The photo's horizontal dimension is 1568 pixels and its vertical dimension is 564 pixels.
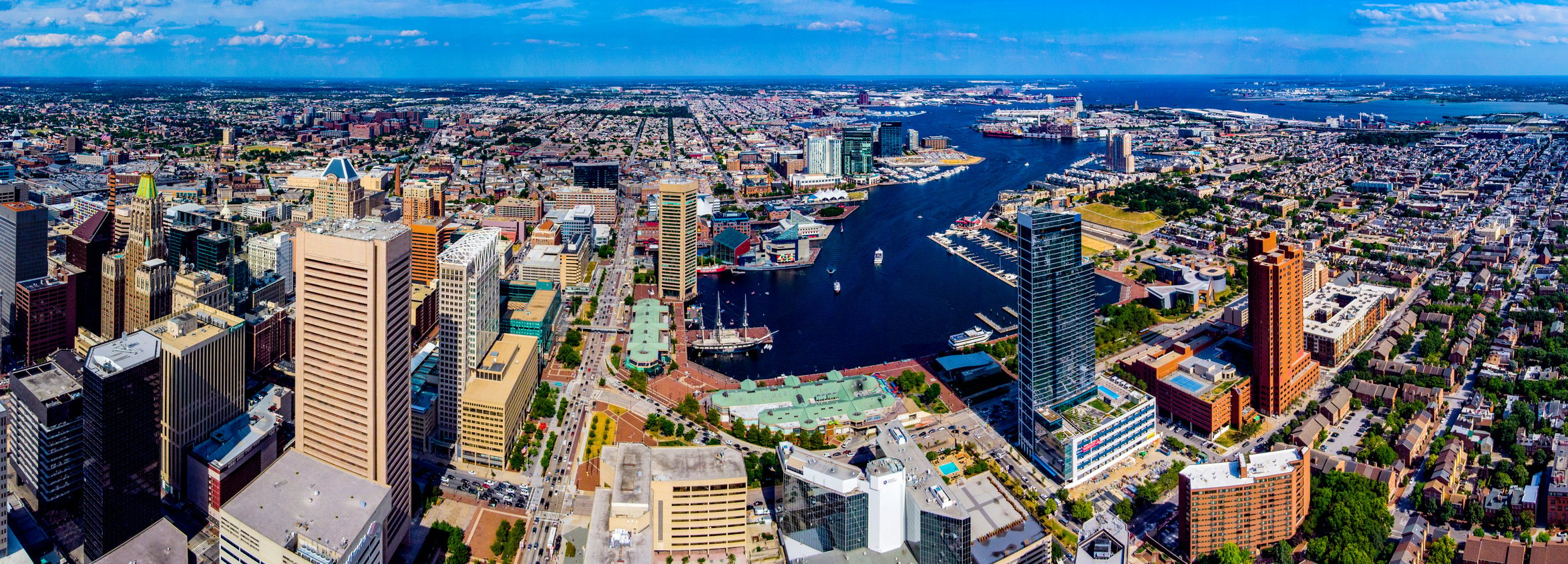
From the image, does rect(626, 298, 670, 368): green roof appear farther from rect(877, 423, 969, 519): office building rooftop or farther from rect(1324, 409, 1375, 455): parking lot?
rect(1324, 409, 1375, 455): parking lot

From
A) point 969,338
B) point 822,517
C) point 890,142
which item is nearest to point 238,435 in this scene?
point 822,517

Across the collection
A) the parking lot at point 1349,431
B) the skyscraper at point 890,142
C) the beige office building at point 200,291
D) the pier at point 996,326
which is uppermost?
the skyscraper at point 890,142

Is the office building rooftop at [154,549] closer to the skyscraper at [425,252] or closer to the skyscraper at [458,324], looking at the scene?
the skyscraper at [458,324]

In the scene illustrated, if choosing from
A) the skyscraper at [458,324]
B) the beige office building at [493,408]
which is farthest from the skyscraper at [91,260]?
the beige office building at [493,408]

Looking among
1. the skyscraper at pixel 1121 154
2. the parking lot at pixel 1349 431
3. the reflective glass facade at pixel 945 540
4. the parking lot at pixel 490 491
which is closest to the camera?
the reflective glass facade at pixel 945 540

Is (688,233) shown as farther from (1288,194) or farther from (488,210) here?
(1288,194)

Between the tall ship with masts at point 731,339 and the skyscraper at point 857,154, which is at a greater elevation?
the skyscraper at point 857,154

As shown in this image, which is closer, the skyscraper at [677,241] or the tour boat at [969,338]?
the tour boat at [969,338]
